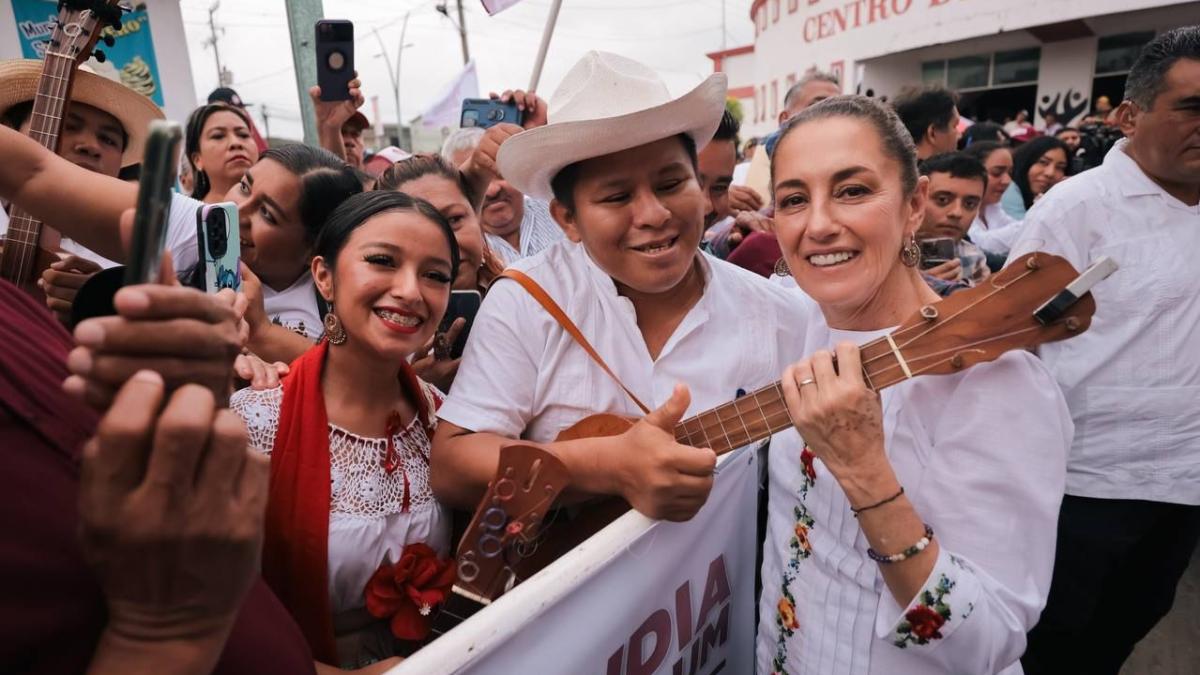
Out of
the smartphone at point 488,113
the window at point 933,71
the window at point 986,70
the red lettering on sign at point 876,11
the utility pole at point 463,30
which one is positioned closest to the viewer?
the smartphone at point 488,113

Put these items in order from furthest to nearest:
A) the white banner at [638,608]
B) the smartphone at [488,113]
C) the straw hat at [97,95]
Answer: the smartphone at [488,113], the straw hat at [97,95], the white banner at [638,608]

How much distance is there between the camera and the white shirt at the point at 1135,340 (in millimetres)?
2396

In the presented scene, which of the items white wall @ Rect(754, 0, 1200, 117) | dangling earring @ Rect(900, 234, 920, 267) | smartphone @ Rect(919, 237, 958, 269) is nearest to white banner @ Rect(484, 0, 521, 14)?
smartphone @ Rect(919, 237, 958, 269)

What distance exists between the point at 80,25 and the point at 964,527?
95.4 inches

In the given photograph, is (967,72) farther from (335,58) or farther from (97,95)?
(97,95)

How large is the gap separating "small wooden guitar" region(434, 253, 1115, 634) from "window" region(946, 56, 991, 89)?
61.4ft

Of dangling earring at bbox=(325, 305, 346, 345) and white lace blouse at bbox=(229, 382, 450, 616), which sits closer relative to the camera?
white lace blouse at bbox=(229, 382, 450, 616)

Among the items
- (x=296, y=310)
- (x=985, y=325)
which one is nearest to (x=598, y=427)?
(x=985, y=325)

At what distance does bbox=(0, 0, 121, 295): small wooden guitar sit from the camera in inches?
68.1

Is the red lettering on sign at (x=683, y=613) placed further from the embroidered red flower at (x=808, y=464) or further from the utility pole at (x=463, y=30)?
the utility pole at (x=463, y=30)

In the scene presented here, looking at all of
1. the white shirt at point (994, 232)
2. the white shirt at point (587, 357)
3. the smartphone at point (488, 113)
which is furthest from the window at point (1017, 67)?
the white shirt at point (587, 357)

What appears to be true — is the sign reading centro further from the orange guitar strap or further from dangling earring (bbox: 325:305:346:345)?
dangling earring (bbox: 325:305:346:345)

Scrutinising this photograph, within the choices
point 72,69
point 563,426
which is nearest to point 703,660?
point 563,426

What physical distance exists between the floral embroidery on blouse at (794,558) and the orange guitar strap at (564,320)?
1.54ft
